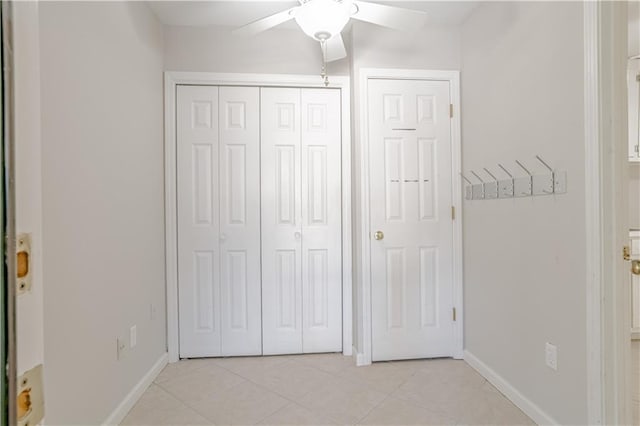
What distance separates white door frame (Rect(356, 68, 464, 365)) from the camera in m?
2.55

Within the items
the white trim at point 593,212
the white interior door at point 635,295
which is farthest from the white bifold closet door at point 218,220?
the white interior door at point 635,295

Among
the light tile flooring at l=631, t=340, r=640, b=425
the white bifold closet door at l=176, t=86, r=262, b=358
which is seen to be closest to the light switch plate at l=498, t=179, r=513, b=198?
the light tile flooring at l=631, t=340, r=640, b=425

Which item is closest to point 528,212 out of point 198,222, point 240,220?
point 240,220

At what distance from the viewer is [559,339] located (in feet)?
5.65

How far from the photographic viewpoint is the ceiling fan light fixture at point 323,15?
1.60 m

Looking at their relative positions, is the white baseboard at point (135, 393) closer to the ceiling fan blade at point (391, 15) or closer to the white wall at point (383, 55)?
the white wall at point (383, 55)

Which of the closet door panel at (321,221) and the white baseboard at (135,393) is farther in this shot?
the closet door panel at (321,221)

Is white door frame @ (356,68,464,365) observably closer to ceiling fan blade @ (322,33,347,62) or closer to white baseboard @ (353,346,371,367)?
white baseboard @ (353,346,371,367)

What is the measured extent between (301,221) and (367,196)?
0.58m

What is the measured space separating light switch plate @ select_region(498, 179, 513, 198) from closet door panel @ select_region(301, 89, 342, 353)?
1.16 meters

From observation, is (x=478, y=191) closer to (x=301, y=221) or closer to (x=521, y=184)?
(x=521, y=184)

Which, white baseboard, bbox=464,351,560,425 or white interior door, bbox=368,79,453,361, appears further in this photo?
white interior door, bbox=368,79,453,361

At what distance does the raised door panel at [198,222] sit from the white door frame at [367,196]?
1.14 m

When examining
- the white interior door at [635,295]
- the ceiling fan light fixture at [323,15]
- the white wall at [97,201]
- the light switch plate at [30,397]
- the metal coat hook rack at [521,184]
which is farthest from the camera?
the white interior door at [635,295]
